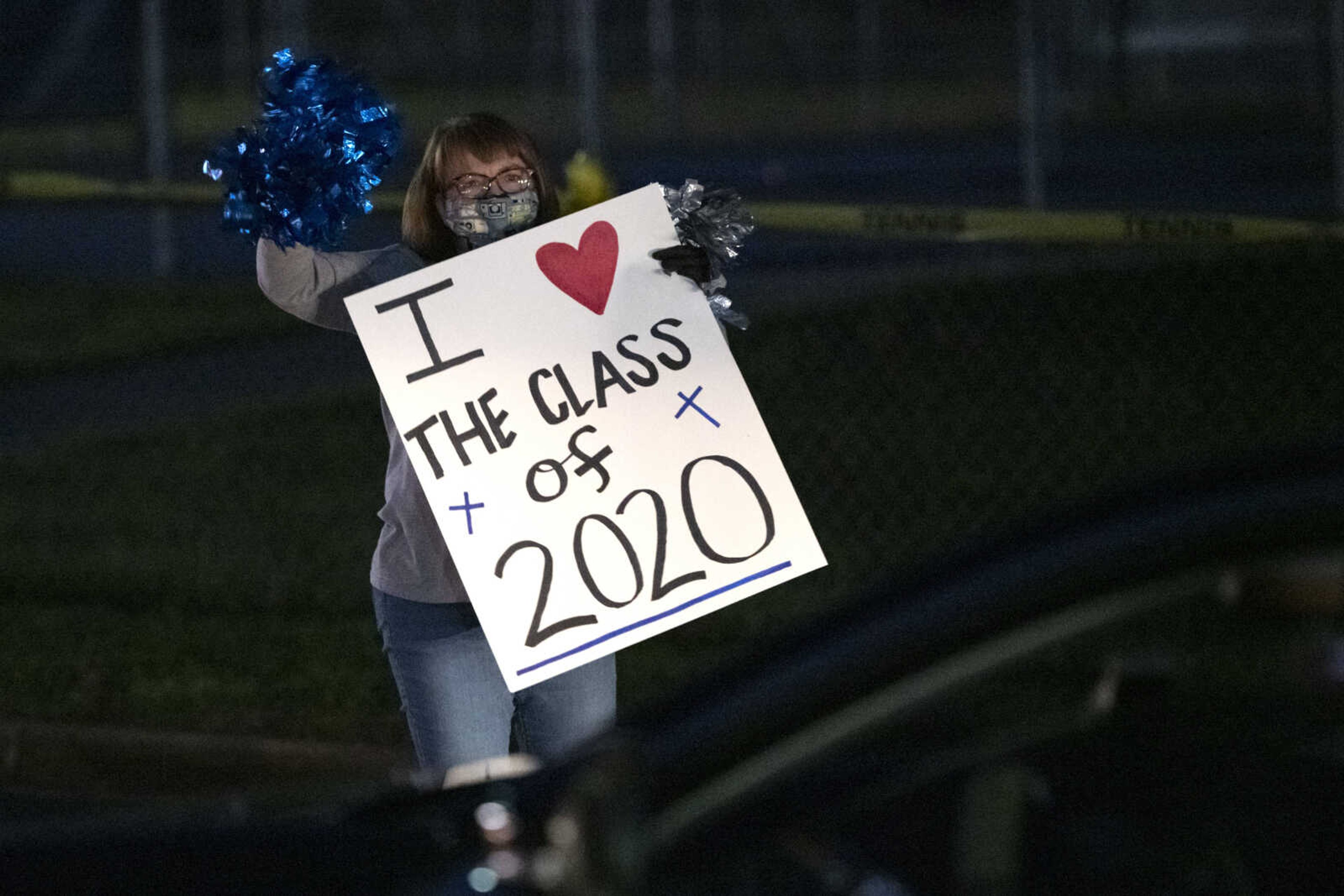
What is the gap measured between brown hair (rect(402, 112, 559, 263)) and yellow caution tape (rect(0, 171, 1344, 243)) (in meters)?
1.40

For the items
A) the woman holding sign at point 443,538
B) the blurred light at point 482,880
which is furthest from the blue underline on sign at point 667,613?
the blurred light at point 482,880

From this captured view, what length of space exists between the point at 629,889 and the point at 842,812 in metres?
0.31

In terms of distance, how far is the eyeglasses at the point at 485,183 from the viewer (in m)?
3.74

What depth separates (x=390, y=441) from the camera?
147 inches

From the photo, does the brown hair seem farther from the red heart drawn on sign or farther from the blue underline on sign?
the blue underline on sign

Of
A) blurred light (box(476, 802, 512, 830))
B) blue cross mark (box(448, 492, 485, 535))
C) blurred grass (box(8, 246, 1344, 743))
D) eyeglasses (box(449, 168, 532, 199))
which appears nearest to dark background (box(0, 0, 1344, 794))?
blurred grass (box(8, 246, 1344, 743))

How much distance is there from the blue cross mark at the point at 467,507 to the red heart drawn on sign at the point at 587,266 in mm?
404

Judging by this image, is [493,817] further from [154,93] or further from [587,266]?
[154,93]

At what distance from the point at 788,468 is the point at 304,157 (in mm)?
4219

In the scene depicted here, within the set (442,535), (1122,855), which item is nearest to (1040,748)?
(1122,855)

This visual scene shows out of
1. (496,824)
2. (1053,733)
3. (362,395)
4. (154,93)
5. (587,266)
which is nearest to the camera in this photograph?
(1053,733)

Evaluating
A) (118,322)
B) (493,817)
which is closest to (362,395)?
(118,322)

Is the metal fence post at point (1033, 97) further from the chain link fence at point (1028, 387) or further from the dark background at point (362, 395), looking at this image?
the chain link fence at point (1028, 387)

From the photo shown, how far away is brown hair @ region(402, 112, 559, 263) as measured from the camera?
3.74 meters
